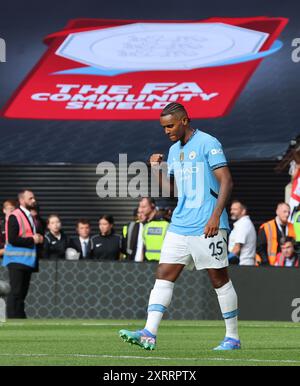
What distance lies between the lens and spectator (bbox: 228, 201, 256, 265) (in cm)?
1944

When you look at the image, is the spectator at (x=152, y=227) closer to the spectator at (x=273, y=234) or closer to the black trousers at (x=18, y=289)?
the spectator at (x=273, y=234)

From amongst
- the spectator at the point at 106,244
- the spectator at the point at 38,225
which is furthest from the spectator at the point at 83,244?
the spectator at the point at 38,225

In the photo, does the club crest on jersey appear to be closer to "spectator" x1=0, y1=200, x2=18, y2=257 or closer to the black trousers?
the black trousers

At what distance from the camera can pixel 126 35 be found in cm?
2748

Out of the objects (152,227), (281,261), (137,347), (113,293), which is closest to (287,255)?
(281,261)

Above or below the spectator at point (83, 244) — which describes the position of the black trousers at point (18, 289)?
below

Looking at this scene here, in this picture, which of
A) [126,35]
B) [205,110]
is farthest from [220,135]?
[126,35]

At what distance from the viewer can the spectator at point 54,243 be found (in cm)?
2028

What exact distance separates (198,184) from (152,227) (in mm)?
8565

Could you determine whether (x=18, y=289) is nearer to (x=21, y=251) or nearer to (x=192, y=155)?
(x=21, y=251)

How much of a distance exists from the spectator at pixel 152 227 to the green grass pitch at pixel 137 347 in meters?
3.23

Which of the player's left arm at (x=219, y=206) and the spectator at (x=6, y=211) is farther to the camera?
the spectator at (x=6, y=211)
